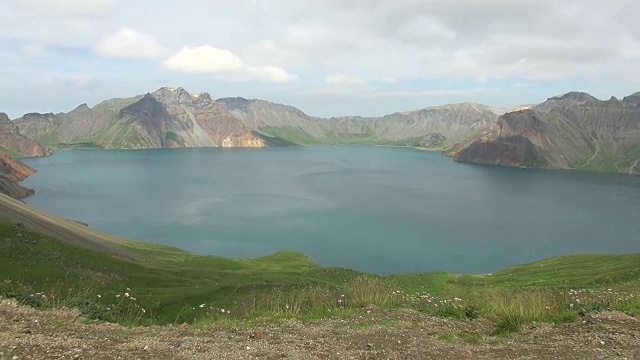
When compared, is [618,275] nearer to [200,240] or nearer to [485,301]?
[485,301]

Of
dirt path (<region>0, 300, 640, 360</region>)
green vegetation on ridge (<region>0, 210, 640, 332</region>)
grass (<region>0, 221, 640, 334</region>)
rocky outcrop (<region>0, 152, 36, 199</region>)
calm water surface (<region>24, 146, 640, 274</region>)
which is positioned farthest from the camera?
rocky outcrop (<region>0, 152, 36, 199</region>)

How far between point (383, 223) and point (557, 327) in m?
103

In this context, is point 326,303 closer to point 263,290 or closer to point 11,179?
point 263,290

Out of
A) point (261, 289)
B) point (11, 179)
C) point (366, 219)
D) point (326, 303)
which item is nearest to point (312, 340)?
point (326, 303)

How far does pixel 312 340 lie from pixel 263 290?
21.7 meters

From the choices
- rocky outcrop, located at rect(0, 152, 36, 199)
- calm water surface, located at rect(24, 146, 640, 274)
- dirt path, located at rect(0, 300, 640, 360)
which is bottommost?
calm water surface, located at rect(24, 146, 640, 274)

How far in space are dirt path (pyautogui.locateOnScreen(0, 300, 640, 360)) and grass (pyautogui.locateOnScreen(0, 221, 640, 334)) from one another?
38.3 inches

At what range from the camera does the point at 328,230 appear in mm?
108688

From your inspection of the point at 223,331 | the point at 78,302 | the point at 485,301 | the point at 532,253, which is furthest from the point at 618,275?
the point at 532,253

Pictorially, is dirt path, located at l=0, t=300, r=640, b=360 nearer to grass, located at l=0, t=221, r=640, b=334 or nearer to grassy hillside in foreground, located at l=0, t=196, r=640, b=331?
grass, located at l=0, t=221, r=640, b=334

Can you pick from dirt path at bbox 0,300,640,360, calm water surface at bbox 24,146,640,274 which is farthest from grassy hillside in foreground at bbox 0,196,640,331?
calm water surface at bbox 24,146,640,274

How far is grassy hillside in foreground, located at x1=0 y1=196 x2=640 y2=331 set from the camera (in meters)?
16.6

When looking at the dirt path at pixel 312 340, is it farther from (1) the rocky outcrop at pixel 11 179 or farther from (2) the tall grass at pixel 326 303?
(1) the rocky outcrop at pixel 11 179

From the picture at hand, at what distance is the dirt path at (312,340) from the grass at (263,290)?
972mm
